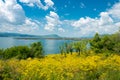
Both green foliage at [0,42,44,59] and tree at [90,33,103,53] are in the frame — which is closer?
tree at [90,33,103,53]

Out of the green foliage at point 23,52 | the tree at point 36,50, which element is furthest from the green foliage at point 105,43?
the tree at point 36,50

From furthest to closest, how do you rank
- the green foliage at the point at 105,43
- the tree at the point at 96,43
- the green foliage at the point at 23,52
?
the green foliage at the point at 23,52, the tree at the point at 96,43, the green foliage at the point at 105,43

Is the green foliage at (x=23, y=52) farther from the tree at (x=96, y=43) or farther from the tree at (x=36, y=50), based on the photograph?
the tree at (x=96, y=43)

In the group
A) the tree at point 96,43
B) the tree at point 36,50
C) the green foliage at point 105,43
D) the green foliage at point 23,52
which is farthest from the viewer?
the tree at point 36,50

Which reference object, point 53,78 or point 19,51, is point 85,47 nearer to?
point 19,51

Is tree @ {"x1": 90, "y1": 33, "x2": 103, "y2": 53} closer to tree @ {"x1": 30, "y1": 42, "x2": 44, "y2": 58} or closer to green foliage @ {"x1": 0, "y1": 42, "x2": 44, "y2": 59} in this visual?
green foliage @ {"x1": 0, "y1": 42, "x2": 44, "y2": 59}

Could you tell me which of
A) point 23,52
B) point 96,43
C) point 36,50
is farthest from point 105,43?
point 23,52

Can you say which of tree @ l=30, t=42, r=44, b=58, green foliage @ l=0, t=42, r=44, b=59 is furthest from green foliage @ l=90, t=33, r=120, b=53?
tree @ l=30, t=42, r=44, b=58

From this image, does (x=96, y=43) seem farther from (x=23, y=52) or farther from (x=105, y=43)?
(x=23, y=52)

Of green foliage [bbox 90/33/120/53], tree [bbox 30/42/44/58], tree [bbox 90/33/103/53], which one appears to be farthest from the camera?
tree [bbox 30/42/44/58]

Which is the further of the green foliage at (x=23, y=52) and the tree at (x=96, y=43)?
the green foliage at (x=23, y=52)

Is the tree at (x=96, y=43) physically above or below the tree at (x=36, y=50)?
above

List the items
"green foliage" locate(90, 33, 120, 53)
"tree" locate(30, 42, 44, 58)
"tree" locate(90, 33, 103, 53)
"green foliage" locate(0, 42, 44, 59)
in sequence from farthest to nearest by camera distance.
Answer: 1. "tree" locate(30, 42, 44, 58)
2. "green foliage" locate(0, 42, 44, 59)
3. "tree" locate(90, 33, 103, 53)
4. "green foliage" locate(90, 33, 120, 53)

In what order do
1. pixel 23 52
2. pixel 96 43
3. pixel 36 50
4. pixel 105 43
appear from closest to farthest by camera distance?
1. pixel 105 43
2. pixel 96 43
3. pixel 23 52
4. pixel 36 50
